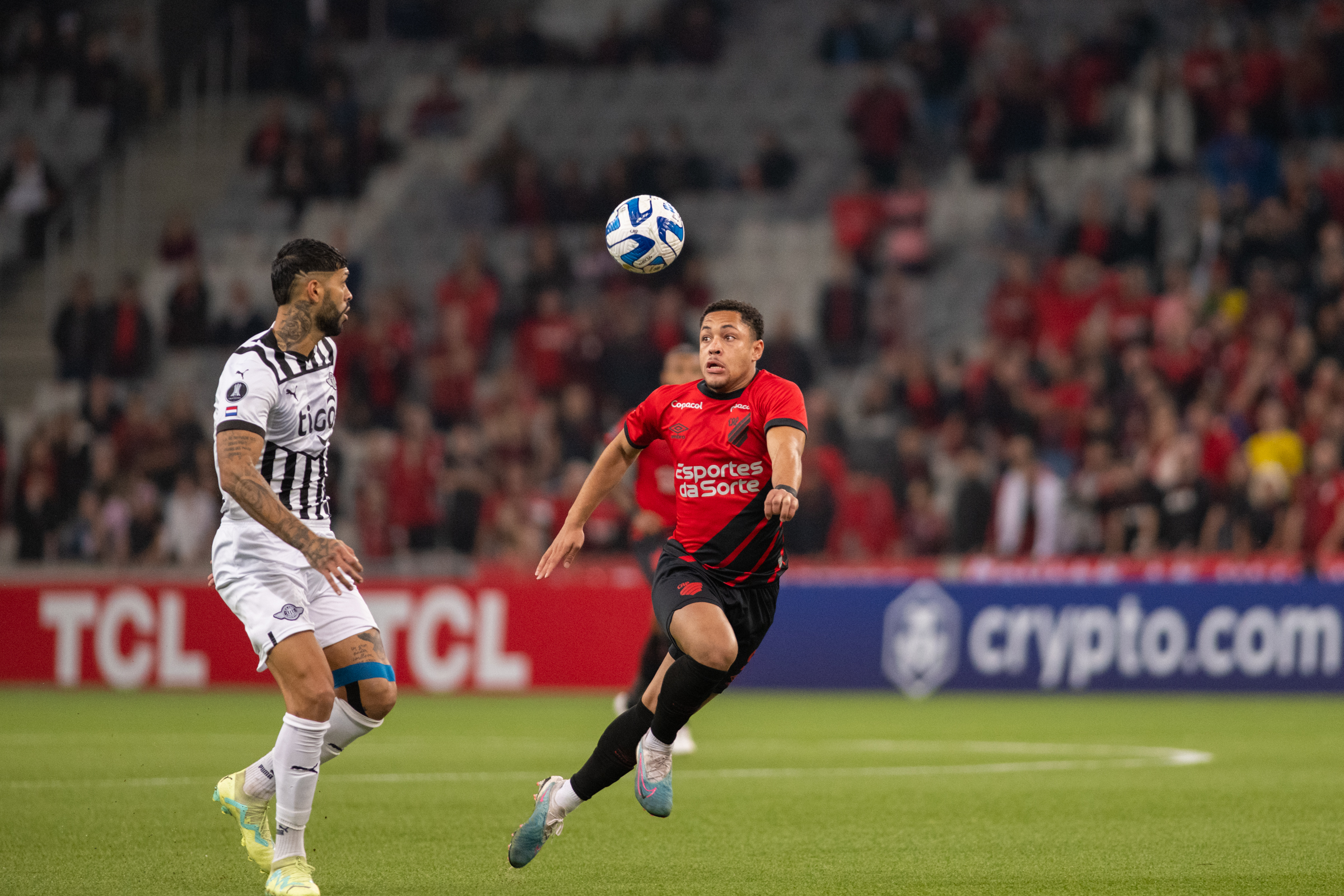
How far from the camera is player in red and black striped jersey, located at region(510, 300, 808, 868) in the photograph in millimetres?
7328

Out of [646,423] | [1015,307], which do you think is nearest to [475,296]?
[1015,307]

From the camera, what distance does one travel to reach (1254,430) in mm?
18625

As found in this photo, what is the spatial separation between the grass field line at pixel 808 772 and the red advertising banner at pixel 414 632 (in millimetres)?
6860

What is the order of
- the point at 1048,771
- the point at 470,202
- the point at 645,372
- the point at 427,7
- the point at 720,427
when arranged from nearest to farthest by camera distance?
the point at 720,427 → the point at 1048,771 → the point at 645,372 → the point at 470,202 → the point at 427,7

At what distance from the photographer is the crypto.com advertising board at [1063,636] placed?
17.2m

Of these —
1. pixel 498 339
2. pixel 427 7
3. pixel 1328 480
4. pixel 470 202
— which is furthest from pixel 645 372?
pixel 427 7

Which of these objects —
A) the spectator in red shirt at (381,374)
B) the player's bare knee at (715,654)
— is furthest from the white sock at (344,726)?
the spectator in red shirt at (381,374)

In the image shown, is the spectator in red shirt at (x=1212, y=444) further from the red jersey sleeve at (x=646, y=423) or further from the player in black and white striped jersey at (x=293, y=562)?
the player in black and white striped jersey at (x=293, y=562)

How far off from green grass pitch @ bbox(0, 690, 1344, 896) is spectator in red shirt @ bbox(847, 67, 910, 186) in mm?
10097

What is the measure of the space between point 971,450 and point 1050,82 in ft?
22.1

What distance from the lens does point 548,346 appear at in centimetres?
2241

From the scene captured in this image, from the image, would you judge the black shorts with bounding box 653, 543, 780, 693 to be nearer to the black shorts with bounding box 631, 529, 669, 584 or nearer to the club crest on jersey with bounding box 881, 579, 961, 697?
the black shorts with bounding box 631, 529, 669, 584

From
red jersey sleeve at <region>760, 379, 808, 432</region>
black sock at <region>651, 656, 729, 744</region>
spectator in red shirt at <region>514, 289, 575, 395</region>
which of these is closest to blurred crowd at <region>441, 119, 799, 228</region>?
spectator in red shirt at <region>514, 289, 575, 395</region>

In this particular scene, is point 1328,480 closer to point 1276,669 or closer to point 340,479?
point 1276,669
